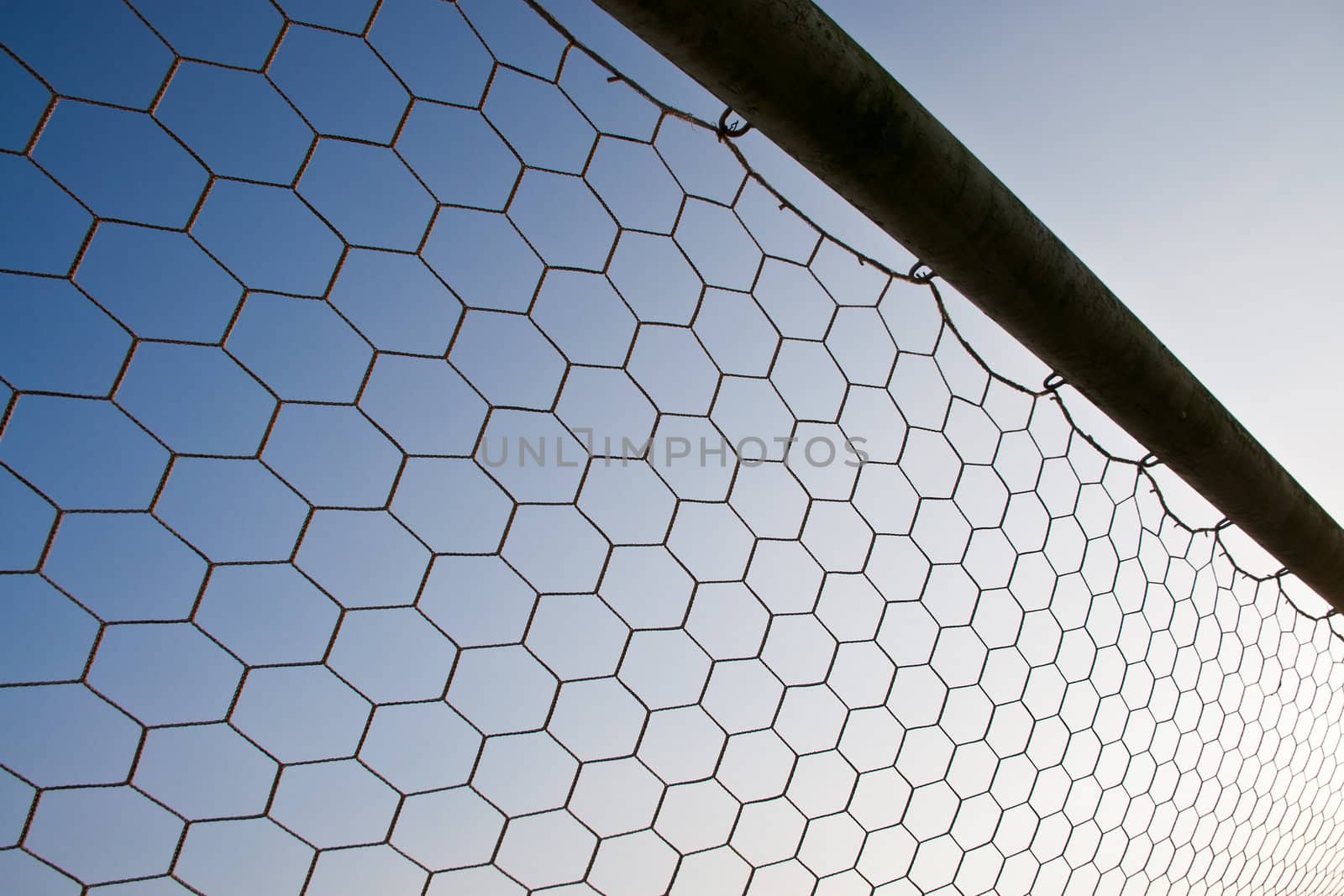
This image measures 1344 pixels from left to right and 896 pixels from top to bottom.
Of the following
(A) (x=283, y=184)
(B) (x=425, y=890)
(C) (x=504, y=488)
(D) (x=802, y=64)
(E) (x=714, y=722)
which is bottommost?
(B) (x=425, y=890)

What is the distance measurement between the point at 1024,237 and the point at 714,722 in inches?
30.8

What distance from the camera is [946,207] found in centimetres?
74

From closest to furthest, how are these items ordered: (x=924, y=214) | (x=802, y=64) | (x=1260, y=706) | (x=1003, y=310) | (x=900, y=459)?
(x=802, y=64), (x=924, y=214), (x=1003, y=310), (x=900, y=459), (x=1260, y=706)

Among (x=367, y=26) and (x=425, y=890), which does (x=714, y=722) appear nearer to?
(x=425, y=890)

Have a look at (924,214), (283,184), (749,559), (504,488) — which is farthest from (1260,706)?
(283,184)

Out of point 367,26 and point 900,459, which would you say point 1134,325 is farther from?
point 367,26

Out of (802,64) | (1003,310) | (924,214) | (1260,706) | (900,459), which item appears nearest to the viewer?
(802,64)

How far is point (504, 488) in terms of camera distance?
899 mm

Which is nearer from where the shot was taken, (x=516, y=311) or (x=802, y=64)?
(x=802, y=64)

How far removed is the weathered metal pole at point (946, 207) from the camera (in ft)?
1.94

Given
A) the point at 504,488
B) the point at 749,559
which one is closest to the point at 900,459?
the point at 749,559

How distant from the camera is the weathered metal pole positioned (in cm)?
59

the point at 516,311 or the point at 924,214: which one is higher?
the point at 924,214

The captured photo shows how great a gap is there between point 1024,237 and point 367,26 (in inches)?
31.1
